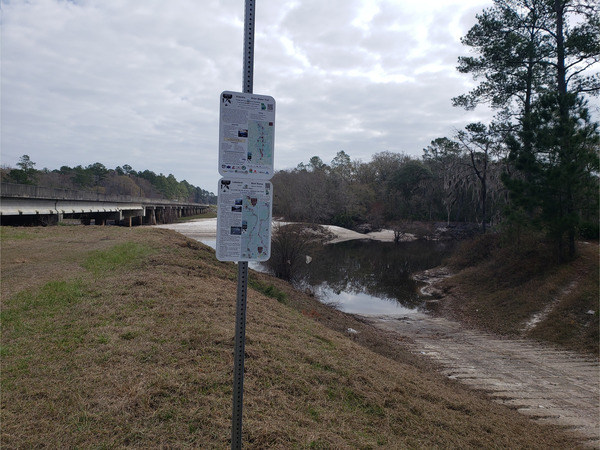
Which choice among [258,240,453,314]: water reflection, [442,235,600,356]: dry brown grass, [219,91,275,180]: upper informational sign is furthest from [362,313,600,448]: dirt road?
[219,91,275,180]: upper informational sign

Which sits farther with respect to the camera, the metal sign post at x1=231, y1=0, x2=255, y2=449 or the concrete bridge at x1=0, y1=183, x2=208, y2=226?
the concrete bridge at x1=0, y1=183, x2=208, y2=226

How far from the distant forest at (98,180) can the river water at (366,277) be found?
103ft

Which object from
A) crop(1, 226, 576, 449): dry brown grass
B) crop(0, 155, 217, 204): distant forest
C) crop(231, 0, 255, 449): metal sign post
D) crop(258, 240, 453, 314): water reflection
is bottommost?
crop(258, 240, 453, 314): water reflection

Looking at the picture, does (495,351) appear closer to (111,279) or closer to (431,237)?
(111,279)

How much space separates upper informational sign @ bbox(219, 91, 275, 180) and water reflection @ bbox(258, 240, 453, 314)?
49.9 feet

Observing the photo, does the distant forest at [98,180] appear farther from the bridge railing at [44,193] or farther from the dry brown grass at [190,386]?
the dry brown grass at [190,386]

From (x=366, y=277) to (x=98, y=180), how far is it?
8531 cm

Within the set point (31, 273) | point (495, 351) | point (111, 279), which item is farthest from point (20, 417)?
point (495, 351)

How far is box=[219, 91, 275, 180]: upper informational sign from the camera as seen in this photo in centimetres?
260

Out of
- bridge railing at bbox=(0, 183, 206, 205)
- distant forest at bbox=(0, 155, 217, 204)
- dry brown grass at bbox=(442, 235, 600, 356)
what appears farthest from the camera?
distant forest at bbox=(0, 155, 217, 204)

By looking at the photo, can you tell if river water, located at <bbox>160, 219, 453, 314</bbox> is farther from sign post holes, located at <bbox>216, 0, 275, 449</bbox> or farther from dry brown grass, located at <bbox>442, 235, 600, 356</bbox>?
sign post holes, located at <bbox>216, 0, 275, 449</bbox>

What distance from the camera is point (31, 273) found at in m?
9.24

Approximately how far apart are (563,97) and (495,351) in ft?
36.4

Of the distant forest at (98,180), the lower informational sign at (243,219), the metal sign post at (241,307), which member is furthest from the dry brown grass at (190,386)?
the distant forest at (98,180)
